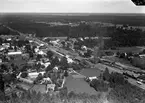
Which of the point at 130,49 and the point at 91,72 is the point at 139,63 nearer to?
the point at 91,72

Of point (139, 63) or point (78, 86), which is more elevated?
point (139, 63)

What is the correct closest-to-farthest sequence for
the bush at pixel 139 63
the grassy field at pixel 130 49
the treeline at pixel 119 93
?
1. the treeline at pixel 119 93
2. the bush at pixel 139 63
3. the grassy field at pixel 130 49

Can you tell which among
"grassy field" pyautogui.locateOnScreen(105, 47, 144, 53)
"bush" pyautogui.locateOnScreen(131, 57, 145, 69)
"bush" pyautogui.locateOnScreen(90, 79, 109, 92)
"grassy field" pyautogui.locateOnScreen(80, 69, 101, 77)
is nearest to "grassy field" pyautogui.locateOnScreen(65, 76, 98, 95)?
"bush" pyautogui.locateOnScreen(90, 79, 109, 92)

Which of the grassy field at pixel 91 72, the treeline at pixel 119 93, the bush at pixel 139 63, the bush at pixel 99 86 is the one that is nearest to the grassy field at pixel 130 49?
the bush at pixel 139 63

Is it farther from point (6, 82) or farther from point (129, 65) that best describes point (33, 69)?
point (129, 65)

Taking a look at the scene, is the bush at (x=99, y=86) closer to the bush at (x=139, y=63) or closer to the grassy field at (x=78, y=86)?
the grassy field at (x=78, y=86)

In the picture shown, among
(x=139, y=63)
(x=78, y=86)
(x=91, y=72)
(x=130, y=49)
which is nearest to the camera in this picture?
(x=78, y=86)

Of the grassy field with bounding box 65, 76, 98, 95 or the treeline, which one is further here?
the grassy field with bounding box 65, 76, 98, 95

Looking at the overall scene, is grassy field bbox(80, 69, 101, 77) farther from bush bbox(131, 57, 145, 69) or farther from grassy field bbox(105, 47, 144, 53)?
grassy field bbox(105, 47, 144, 53)

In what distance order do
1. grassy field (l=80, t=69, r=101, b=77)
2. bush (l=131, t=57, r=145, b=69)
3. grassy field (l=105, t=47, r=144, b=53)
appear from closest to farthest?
grassy field (l=80, t=69, r=101, b=77) → bush (l=131, t=57, r=145, b=69) → grassy field (l=105, t=47, r=144, b=53)

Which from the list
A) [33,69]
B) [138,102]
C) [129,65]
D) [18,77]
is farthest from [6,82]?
[129,65]

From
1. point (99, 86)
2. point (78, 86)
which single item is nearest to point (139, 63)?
point (99, 86)
